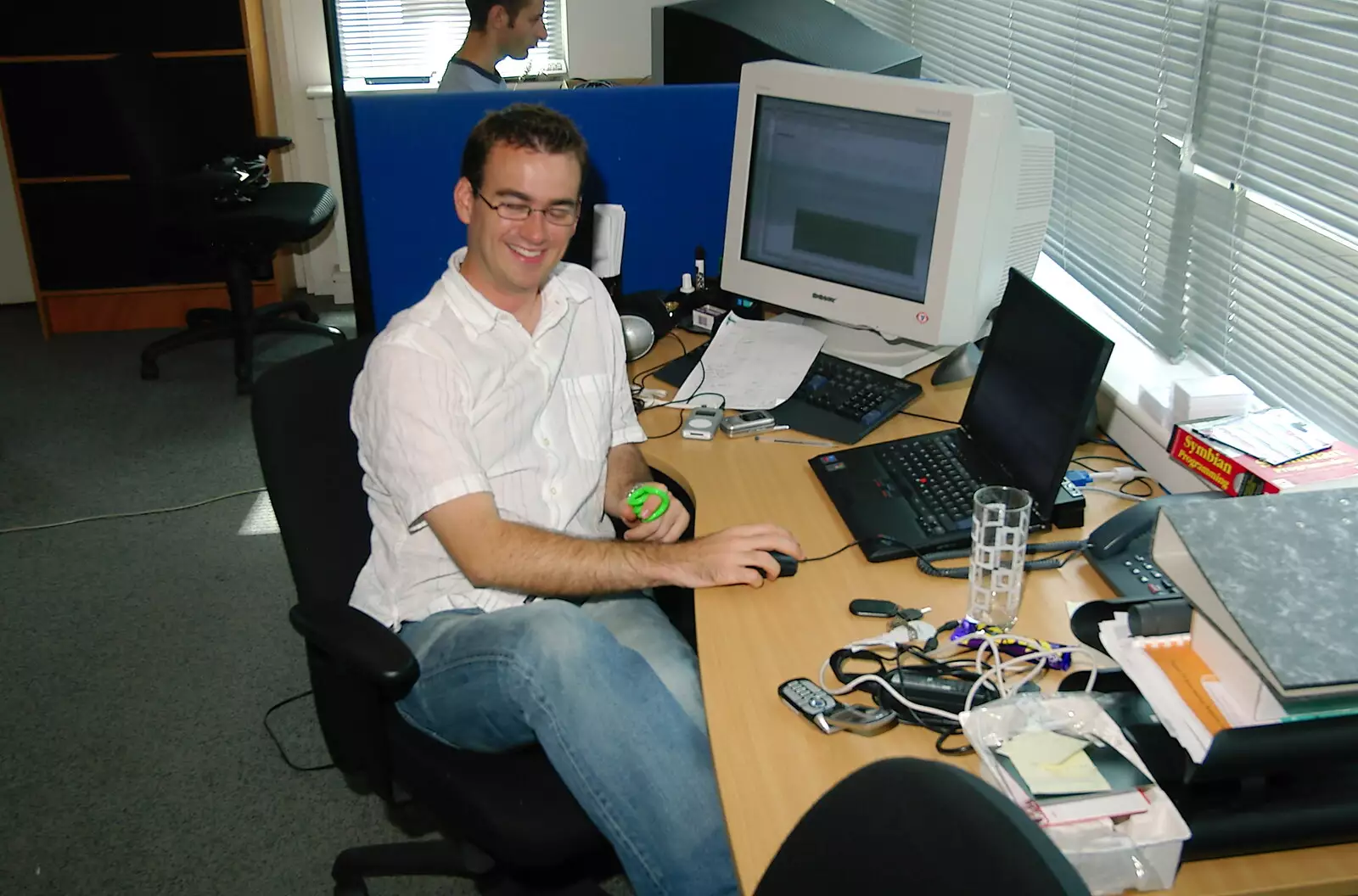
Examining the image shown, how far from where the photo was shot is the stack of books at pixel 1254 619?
1.04m

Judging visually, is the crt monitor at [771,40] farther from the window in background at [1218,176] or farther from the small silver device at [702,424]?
the small silver device at [702,424]

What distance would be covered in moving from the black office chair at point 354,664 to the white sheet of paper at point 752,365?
0.64m

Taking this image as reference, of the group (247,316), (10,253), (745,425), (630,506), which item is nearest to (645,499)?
(630,506)

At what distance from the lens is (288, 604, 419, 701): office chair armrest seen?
144 cm

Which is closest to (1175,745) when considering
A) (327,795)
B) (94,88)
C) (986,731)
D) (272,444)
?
(986,731)

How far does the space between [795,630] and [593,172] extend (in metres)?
1.27

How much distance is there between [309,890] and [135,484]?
1773 mm

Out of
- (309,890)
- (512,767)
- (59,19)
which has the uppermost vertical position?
(59,19)

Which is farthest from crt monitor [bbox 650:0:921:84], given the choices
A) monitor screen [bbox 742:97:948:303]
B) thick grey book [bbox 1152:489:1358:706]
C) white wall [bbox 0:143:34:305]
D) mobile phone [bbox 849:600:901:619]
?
white wall [bbox 0:143:34:305]

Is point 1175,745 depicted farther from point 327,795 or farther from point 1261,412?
point 327,795

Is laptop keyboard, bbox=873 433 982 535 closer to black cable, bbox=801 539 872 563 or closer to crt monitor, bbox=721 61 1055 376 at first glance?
black cable, bbox=801 539 872 563

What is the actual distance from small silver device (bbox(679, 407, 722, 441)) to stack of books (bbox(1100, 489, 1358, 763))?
865 millimetres

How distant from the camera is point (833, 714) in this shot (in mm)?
1275

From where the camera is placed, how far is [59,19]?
4.18 m
